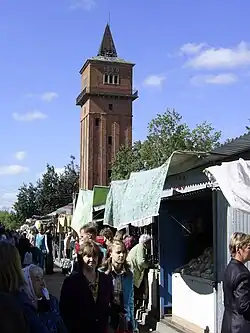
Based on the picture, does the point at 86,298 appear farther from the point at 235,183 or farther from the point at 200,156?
the point at 200,156

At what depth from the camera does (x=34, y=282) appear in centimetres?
389

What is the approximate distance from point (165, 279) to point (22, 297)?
7895mm

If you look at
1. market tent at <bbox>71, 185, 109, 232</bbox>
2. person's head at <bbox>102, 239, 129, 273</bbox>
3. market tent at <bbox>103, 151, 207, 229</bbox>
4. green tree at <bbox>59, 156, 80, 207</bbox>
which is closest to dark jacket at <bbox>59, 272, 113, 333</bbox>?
person's head at <bbox>102, 239, 129, 273</bbox>

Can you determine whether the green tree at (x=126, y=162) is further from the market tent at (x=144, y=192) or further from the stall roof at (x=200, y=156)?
the stall roof at (x=200, y=156)

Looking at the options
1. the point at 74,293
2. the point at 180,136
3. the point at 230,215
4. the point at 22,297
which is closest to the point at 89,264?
the point at 74,293

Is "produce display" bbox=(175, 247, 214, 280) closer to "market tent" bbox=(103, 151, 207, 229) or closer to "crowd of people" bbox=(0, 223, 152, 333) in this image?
"market tent" bbox=(103, 151, 207, 229)

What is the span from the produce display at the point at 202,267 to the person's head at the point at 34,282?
4882 millimetres

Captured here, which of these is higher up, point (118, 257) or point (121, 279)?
point (118, 257)

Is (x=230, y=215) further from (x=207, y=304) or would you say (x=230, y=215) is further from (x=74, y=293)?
(x=74, y=293)

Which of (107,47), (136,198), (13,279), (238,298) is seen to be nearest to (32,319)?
(13,279)

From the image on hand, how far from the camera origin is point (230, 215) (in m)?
7.55

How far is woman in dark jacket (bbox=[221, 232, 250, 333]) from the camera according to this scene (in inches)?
197

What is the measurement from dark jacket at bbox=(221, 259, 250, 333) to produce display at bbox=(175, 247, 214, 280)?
331 centimetres

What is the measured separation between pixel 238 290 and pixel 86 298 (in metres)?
1.35
